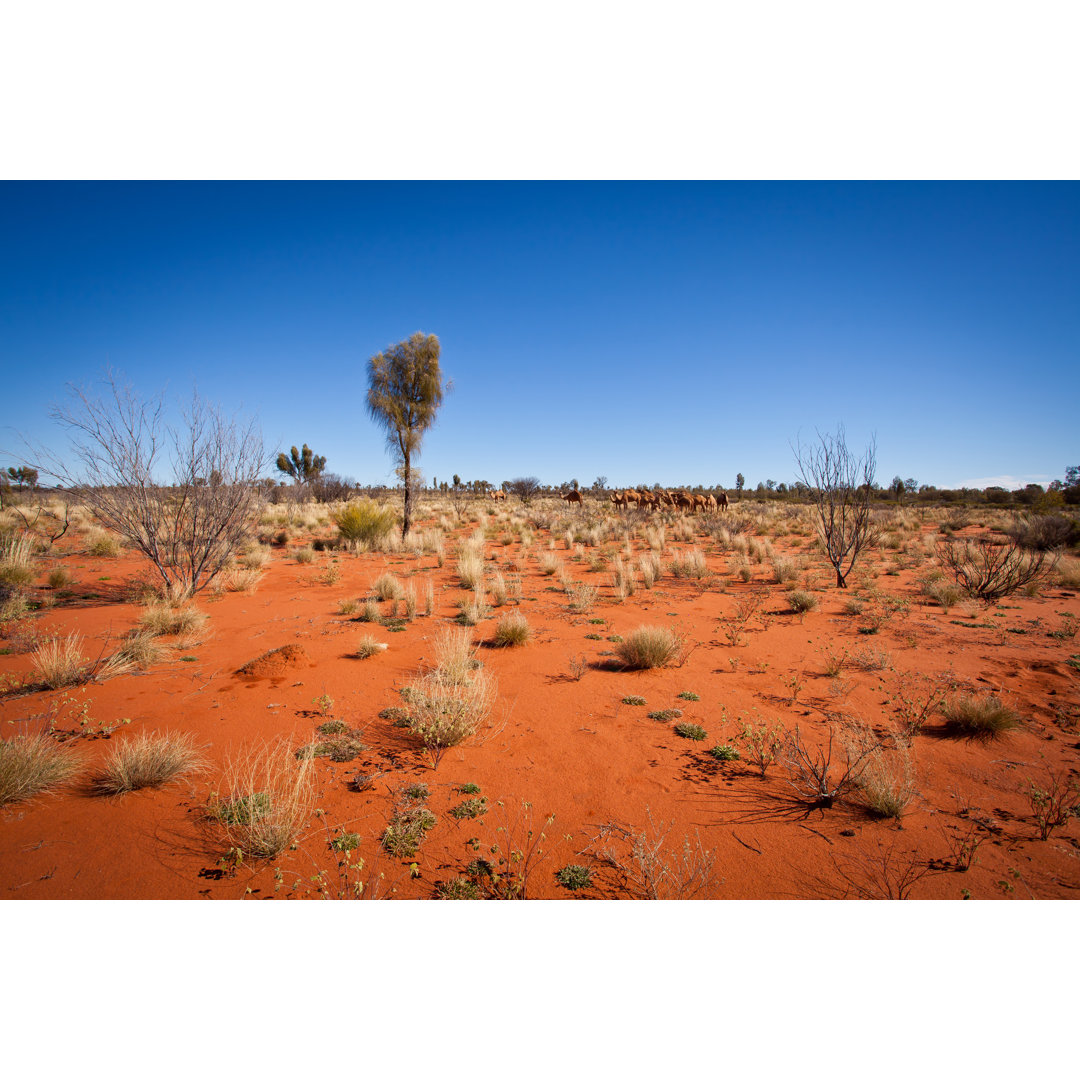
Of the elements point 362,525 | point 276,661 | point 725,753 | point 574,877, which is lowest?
point 574,877

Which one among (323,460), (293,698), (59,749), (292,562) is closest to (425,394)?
(292,562)

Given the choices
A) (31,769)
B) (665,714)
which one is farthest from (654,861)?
(31,769)

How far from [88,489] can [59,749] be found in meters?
5.87

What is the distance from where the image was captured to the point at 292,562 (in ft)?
43.1

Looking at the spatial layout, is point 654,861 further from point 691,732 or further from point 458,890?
point 691,732

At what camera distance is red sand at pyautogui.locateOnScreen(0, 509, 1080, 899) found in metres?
2.64

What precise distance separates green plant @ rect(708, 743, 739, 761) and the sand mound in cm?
474

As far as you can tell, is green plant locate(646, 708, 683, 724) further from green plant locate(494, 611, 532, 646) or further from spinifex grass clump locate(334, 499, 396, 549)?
spinifex grass clump locate(334, 499, 396, 549)

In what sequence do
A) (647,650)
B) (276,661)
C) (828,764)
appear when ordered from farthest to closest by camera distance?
(647,650) < (276,661) < (828,764)

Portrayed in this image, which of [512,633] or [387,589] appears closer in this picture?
[512,633]

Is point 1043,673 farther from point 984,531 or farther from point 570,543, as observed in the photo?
point 984,531

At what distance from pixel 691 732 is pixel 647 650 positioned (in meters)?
1.63

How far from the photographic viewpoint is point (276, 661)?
5.60m

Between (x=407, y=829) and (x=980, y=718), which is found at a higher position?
(x=980, y=718)
